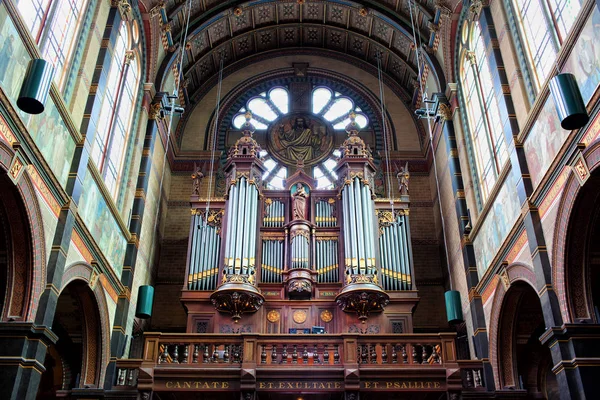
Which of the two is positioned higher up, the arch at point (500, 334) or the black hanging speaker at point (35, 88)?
the black hanging speaker at point (35, 88)

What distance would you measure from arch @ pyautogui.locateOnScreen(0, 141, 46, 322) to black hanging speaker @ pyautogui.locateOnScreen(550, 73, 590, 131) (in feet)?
26.8

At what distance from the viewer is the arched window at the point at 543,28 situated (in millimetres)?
10867

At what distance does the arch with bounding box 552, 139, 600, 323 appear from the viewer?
32.0 feet

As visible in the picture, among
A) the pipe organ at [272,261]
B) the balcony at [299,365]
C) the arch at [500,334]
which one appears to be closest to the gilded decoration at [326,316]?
the pipe organ at [272,261]

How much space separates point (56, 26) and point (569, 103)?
927 cm

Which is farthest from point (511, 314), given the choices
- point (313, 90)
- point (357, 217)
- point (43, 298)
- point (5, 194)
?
point (313, 90)

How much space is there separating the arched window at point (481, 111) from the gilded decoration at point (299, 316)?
A: 17.9 ft

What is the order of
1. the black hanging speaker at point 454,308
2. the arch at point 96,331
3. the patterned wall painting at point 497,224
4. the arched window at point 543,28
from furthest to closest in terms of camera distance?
the black hanging speaker at point 454,308 → the arch at point 96,331 → the patterned wall painting at point 497,224 → the arched window at point 543,28

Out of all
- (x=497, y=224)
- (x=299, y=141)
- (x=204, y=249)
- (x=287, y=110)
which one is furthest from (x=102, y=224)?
(x=287, y=110)

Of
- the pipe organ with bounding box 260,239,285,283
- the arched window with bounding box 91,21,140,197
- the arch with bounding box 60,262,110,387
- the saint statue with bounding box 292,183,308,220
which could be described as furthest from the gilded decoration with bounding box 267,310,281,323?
the arched window with bounding box 91,21,140,197

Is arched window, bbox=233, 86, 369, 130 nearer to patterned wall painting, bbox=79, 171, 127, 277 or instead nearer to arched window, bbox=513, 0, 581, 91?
patterned wall painting, bbox=79, 171, 127, 277

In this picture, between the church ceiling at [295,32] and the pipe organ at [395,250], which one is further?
the church ceiling at [295,32]

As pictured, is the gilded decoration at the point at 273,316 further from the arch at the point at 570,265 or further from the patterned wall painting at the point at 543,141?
the arch at the point at 570,265

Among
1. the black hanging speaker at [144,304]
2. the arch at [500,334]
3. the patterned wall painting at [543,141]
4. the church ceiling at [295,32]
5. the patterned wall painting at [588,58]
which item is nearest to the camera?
the patterned wall painting at [588,58]
